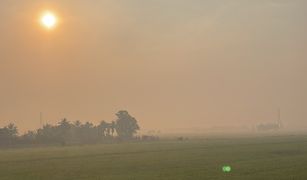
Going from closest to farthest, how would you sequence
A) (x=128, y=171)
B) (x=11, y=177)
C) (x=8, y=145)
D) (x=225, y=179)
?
1. (x=225, y=179)
2. (x=11, y=177)
3. (x=128, y=171)
4. (x=8, y=145)

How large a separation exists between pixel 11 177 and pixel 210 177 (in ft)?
68.8

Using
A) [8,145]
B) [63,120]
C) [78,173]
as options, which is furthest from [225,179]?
[63,120]

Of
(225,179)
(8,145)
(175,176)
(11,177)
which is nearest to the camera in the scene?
(225,179)

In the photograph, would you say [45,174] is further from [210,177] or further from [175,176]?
[210,177]

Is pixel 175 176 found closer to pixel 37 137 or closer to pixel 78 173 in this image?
pixel 78 173

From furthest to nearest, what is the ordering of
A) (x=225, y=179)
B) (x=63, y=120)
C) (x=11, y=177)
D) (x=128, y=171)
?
(x=63, y=120) < (x=128, y=171) < (x=11, y=177) < (x=225, y=179)

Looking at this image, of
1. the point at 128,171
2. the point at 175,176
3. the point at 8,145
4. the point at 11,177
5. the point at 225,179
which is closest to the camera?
the point at 225,179

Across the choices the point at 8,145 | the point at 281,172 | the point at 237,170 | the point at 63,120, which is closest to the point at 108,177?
the point at 237,170

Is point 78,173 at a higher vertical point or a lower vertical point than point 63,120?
lower

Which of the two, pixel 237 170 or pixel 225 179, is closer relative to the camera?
pixel 225 179

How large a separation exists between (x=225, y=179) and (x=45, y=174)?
20671mm

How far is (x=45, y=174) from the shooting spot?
52.1m

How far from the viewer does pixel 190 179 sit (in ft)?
140

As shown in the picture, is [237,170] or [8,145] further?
[8,145]
